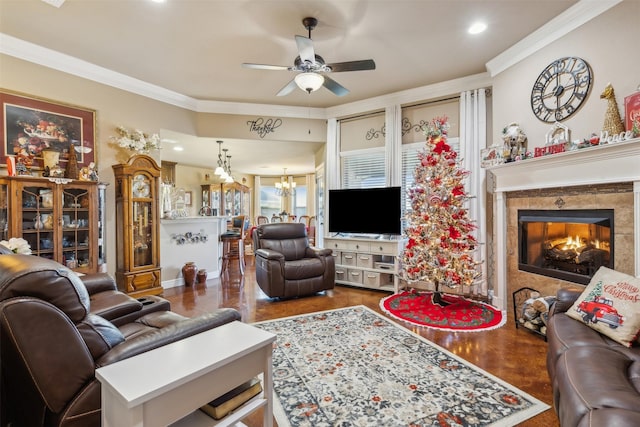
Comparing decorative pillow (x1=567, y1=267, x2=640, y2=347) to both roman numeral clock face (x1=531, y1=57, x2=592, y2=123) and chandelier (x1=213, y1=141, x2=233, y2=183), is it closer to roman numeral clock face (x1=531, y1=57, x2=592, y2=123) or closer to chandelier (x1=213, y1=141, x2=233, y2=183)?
roman numeral clock face (x1=531, y1=57, x2=592, y2=123)

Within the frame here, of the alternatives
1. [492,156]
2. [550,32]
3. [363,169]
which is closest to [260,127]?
[363,169]

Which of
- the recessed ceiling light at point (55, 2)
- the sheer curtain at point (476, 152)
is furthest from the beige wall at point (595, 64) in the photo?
the recessed ceiling light at point (55, 2)

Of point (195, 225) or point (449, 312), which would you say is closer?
point (449, 312)

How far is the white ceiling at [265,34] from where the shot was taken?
2717 millimetres

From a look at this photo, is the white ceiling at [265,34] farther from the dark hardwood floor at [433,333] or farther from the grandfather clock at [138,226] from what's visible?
the dark hardwood floor at [433,333]

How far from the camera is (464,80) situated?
13.9 feet

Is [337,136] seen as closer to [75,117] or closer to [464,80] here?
[464,80]

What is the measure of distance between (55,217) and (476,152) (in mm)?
5161

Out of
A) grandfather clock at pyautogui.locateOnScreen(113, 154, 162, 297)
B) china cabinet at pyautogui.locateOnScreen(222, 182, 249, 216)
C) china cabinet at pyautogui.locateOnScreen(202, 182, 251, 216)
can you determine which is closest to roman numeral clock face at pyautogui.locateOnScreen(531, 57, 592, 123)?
grandfather clock at pyautogui.locateOnScreen(113, 154, 162, 297)

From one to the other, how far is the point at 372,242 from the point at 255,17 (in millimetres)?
3212

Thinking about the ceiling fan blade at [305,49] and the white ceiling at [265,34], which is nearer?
the ceiling fan blade at [305,49]

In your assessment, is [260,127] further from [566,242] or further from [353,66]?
[566,242]

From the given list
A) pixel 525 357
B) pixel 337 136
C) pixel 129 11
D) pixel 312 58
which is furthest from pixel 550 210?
pixel 129 11

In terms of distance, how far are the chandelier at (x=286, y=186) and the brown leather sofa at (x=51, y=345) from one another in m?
9.42
